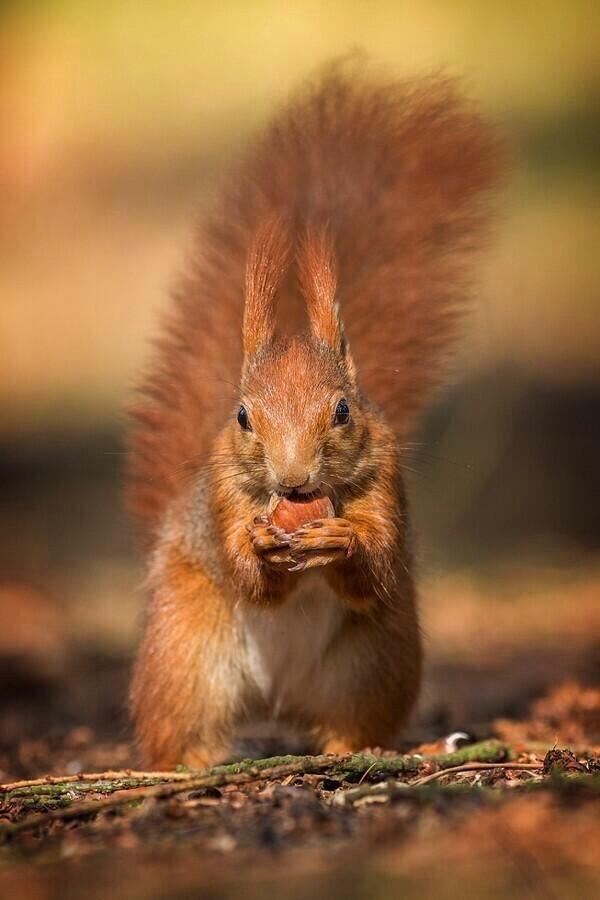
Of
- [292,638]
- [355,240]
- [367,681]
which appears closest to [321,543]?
[292,638]

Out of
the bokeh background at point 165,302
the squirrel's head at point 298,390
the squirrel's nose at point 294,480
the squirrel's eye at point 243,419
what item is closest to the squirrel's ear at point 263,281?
the squirrel's head at point 298,390

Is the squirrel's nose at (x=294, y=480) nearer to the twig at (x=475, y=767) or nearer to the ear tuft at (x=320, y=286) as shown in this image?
the ear tuft at (x=320, y=286)

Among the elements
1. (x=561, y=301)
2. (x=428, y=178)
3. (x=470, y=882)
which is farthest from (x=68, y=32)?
(x=470, y=882)

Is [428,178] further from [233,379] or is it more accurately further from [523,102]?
[523,102]

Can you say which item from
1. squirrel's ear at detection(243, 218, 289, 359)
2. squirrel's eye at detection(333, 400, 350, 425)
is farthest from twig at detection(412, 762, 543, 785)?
squirrel's ear at detection(243, 218, 289, 359)

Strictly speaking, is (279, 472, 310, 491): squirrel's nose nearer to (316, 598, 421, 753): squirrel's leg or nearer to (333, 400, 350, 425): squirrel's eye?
(333, 400, 350, 425): squirrel's eye

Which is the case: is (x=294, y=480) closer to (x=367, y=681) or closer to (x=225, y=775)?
(x=225, y=775)
